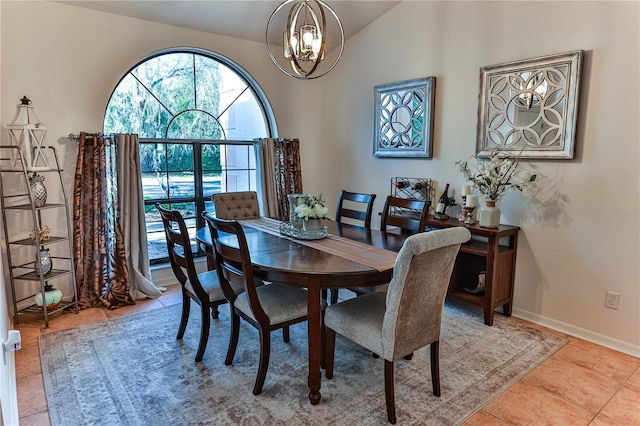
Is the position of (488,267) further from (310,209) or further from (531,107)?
(310,209)

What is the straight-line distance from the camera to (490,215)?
320 centimetres

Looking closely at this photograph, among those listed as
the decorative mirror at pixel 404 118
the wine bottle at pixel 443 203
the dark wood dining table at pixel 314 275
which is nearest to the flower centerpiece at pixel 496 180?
the wine bottle at pixel 443 203

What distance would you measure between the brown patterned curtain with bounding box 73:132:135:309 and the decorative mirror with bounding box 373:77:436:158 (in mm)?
2651

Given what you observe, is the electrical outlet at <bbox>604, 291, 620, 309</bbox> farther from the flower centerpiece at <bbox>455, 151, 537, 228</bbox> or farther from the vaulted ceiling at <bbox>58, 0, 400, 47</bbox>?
the vaulted ceiling at <bbox>58, 0, 400, 47</bbox>

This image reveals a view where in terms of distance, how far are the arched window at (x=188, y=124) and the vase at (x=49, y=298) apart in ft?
3.21

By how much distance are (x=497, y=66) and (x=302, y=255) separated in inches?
92.2

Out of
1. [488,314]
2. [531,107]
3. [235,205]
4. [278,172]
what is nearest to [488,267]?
[488,314]

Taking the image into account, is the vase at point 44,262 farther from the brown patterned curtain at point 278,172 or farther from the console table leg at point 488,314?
the console table leg at point 488,314

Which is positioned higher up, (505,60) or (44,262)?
(505,60)

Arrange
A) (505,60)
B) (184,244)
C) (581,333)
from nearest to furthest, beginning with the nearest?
1. (184,244)
2. (581,333)
3. (505,60)

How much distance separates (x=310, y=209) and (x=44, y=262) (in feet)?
7.33

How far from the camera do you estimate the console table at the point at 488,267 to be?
10.3 ft

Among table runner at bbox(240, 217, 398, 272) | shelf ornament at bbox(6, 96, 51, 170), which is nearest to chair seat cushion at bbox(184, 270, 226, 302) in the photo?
table runner at bbox(240, 217, 398, 272)

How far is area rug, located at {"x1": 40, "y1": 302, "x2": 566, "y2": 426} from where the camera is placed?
83.3 inches
